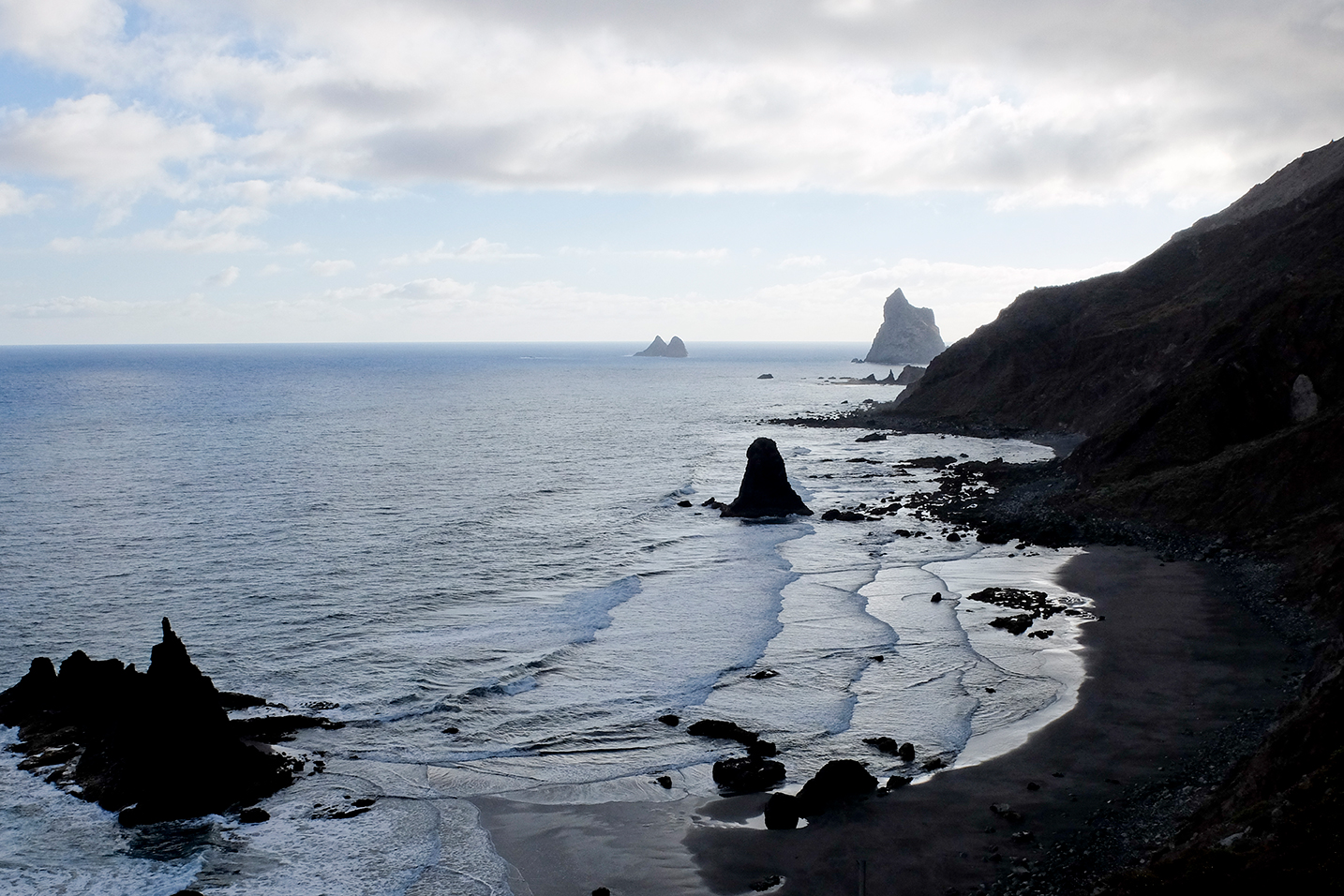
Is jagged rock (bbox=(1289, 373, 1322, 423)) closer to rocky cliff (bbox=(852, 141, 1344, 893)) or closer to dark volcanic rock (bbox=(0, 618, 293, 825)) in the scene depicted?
rocky cliff (bbox=(852, 141, 1344, 893))

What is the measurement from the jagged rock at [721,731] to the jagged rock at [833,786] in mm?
3925

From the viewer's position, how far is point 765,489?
60812mm

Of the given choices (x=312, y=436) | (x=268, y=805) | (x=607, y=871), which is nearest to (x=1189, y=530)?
(x=607, y=871)

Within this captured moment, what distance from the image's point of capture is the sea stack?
60875 millimetres

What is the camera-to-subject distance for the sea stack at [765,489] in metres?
60.9

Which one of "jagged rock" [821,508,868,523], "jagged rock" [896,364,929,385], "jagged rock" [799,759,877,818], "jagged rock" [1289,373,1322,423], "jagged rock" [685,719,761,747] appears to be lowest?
"jagged rock" [685,719,761,747]

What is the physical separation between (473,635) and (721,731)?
13.5 meters

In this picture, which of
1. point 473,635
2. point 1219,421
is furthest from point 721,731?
point 1219,421

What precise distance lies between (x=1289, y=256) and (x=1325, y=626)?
191 feet

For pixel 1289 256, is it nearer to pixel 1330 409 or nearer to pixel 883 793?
pixel 1330 409

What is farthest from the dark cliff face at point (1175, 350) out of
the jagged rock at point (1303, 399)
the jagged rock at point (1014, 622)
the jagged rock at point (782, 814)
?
the jagged rock at point (782, 814)

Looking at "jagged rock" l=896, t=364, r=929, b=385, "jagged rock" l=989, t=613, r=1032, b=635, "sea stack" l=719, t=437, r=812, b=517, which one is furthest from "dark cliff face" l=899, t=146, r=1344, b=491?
"jagged rock" l=896, t=364, r=929, b=385

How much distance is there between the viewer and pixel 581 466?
291ft

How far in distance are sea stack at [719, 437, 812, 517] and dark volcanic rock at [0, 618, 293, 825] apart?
129 feet
